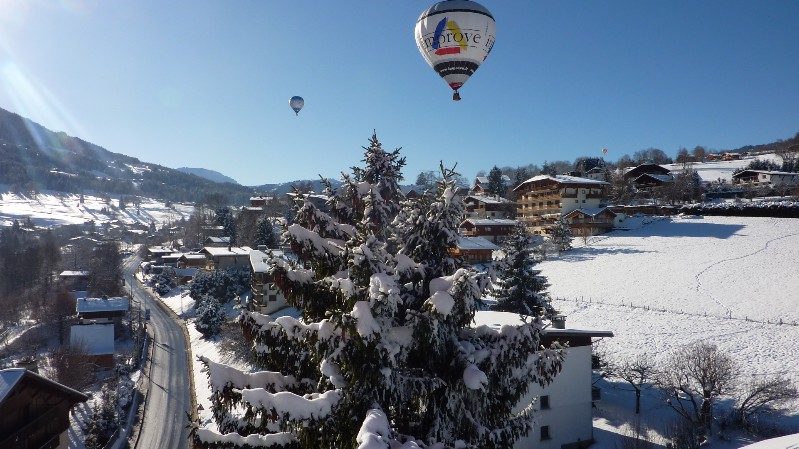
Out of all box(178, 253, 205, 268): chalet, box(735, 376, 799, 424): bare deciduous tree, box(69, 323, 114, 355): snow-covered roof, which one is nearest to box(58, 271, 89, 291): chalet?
box(178, 253, 205, 268): chalet

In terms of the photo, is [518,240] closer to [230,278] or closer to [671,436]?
[671,436]

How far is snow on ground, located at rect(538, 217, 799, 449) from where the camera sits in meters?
23.6

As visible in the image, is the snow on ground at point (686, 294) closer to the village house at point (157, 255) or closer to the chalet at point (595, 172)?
the chalet at point (595, 172)

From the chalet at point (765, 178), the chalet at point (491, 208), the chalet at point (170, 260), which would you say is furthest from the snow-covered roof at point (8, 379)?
the chalet at point (765, 178)

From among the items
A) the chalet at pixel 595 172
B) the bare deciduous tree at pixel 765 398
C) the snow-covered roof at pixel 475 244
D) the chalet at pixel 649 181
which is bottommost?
the bare deciduous tree at pixel 765 398

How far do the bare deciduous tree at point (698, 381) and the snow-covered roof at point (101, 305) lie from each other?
50.1m

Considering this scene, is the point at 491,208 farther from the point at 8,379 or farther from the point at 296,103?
the point at 8,379

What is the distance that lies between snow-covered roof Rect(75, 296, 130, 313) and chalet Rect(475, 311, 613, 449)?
44.7 metres

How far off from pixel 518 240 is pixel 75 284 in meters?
69.3

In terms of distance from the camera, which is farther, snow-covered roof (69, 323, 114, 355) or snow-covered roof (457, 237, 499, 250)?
snow-covered roof (457, 237, 499, 250)

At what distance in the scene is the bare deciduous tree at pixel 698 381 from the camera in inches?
747

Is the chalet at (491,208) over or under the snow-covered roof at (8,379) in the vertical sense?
over

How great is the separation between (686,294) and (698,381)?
18.7 metres

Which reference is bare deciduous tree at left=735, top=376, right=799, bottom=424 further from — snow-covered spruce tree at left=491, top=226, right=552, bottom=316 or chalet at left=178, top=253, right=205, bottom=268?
chalet at left=178, top=253, right=205, bottom=268
